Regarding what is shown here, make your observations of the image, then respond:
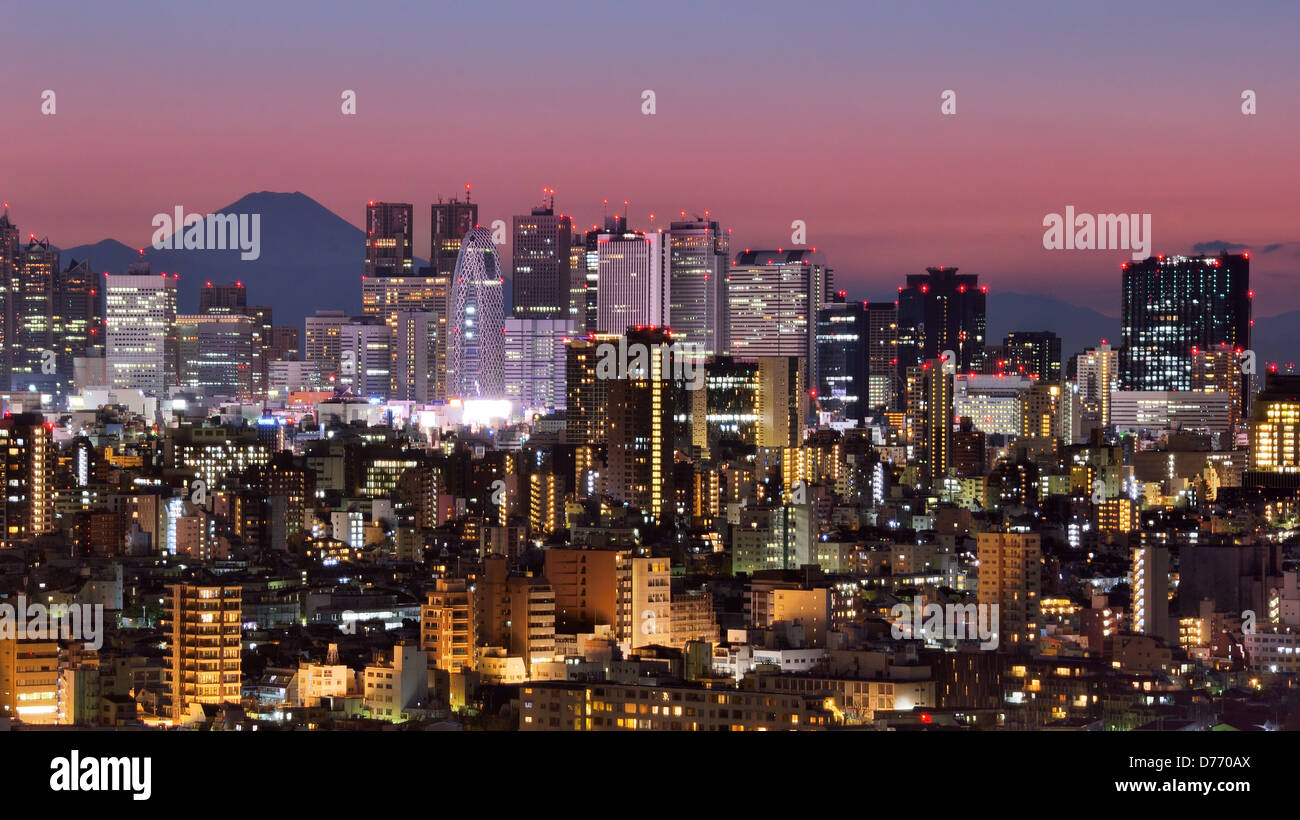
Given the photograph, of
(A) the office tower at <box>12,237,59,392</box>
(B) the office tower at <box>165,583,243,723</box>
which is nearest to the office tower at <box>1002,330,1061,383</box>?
(A) the office tower at <box>12,237,59,392</box>

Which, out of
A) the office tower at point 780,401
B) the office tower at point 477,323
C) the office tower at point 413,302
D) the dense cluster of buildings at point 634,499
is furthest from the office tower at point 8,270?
the office tower at point 413,302

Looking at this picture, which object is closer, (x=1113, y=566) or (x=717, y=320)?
(x=1113, y=566)

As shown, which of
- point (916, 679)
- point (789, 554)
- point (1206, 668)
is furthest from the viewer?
point (789, 554)

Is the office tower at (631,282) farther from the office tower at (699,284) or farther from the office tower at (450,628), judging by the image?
the office tower at (450,628)

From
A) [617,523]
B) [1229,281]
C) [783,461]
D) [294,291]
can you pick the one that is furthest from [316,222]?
[617,523]

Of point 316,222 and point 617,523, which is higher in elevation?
point 316,222
